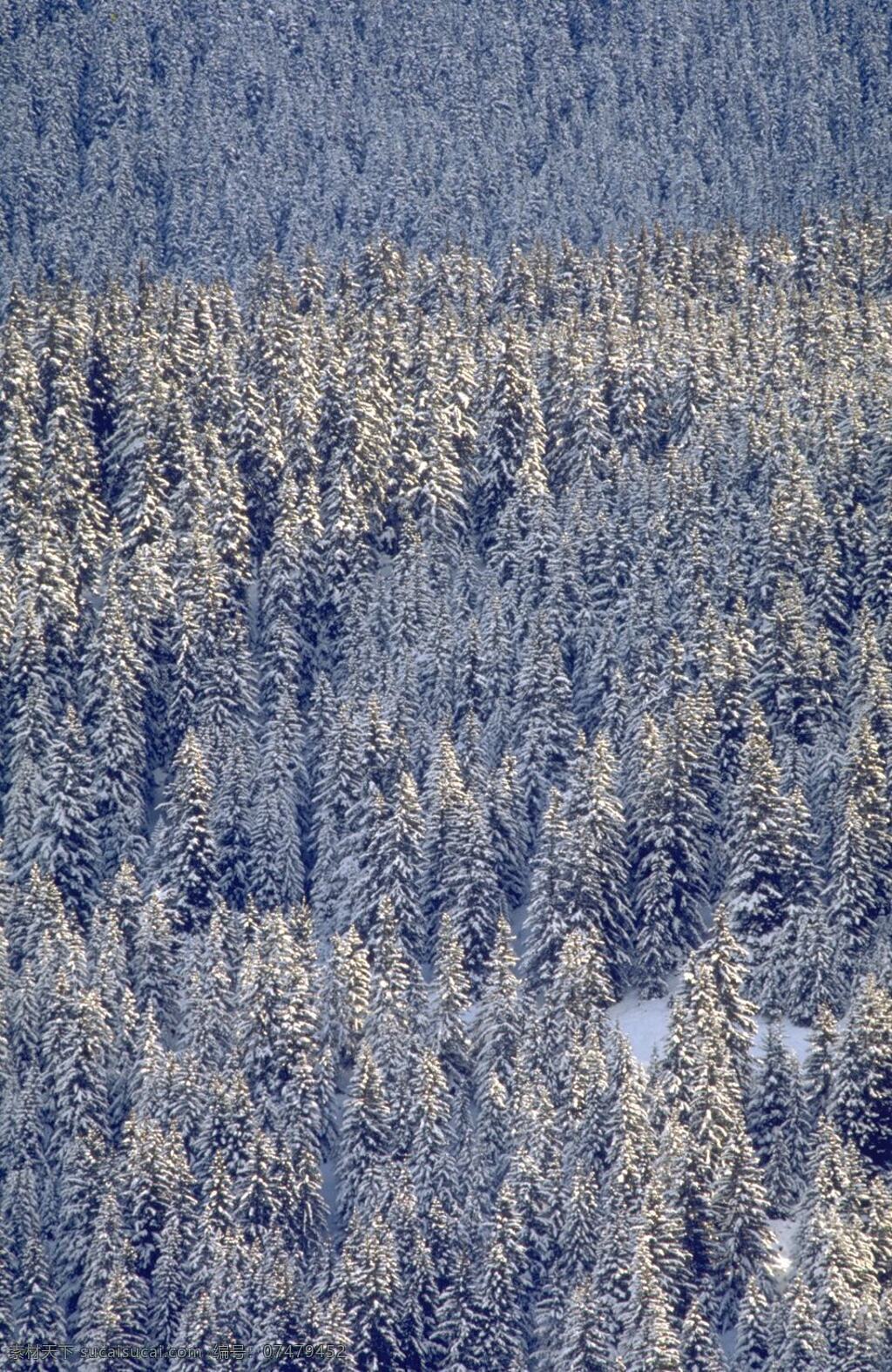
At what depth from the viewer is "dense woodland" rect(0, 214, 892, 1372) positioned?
64250 mm

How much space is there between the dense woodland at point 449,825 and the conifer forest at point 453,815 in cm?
22

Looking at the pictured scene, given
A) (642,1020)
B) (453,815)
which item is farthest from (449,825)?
(642,1020)

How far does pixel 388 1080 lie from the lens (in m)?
71.2

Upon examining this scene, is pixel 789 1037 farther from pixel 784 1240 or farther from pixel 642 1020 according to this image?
pixel 784 1240

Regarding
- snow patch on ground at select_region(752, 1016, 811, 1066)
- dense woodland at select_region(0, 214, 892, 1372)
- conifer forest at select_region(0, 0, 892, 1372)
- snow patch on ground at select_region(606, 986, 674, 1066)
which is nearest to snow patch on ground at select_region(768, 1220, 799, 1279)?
dense woodland at select_region(0, 214, 892, 1372)

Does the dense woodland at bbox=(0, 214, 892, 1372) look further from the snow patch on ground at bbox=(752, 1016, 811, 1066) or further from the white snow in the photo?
the white snow

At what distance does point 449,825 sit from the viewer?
262ft

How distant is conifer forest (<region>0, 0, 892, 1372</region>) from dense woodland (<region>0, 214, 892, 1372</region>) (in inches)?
8.6

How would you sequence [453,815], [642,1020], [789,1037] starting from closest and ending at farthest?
[789,1037] → [642,1020] → [453,815]

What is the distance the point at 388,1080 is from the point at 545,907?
30.6 ft

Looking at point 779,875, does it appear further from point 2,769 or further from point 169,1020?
point 2,769

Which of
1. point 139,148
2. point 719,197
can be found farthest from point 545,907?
point 139,148

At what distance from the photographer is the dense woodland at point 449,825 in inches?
2530

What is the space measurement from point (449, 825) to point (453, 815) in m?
0.42
